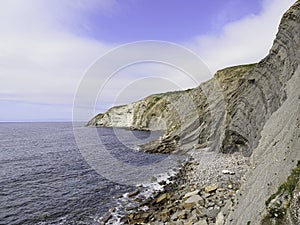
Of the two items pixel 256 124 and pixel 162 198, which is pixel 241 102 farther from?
pixel 162 198

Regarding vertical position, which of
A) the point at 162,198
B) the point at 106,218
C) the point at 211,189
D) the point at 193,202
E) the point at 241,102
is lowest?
the point at 106,218

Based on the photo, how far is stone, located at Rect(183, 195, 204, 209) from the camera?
16.0 m

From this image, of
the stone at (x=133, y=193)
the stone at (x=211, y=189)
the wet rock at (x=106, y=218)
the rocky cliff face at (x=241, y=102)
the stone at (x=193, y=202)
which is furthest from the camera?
the stone at (x=133, y=193)

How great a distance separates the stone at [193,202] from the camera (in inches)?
630

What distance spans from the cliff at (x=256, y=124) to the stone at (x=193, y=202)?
344cm

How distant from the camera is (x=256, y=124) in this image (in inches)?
925

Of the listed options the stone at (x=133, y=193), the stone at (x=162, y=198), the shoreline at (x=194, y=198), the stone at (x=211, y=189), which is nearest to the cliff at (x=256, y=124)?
the shoreline at (x=194, y=198)

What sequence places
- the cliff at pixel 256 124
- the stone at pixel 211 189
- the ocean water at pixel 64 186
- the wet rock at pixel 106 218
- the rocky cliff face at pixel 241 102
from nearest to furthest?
the cliff at pixel 256 124
the wet rock at pixel 106 218
the stone at pixel 211 189
the ocean water at pixel 64 186
the rocky cliff face at pixel 241 102

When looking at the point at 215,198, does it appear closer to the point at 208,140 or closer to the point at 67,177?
the point at 67,177

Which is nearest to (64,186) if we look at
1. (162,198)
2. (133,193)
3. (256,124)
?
(133,193)

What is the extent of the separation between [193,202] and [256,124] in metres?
11.7

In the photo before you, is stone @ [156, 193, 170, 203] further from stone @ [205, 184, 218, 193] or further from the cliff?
the cliff

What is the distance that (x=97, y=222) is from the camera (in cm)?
1700

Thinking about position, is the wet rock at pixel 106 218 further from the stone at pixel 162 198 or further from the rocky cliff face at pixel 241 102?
the rocky cliff face at pixel 241 102
